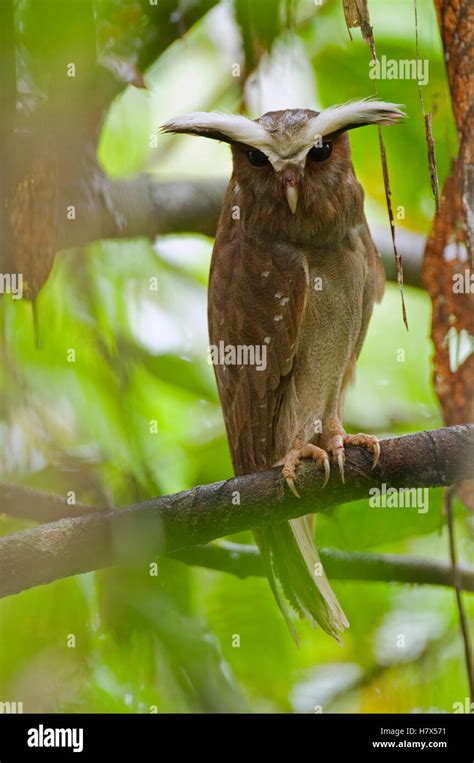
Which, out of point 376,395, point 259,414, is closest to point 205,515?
point 259,414

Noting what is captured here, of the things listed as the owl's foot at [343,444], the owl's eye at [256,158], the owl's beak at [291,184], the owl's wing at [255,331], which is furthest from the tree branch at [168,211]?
the owl's foot at [343,444]

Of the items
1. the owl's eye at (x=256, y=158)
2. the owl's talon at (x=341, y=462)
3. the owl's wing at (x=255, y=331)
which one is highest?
the owl's eye at (x=256, y=158)

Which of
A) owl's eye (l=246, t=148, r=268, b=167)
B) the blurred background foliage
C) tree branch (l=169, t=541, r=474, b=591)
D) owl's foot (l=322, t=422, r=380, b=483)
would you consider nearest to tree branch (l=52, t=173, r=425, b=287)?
the blurred background foliage

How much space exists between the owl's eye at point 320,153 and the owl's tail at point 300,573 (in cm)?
102

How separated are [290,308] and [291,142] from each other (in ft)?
1.47

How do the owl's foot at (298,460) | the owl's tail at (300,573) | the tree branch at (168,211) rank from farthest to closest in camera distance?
1. the tree branch at (168,211)
2. the owl's tail at (300,573)
3. the owl's foot at (298,460)

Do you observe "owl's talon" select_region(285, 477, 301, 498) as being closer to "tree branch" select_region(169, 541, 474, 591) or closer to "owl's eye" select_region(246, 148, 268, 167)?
"tree branch" select_region(169, 541, 474, 591)

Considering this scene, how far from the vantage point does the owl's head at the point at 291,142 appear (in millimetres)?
2180

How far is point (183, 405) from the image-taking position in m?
2.76

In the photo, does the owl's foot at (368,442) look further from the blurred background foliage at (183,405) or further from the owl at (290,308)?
the blurred background foliage at (183,405)

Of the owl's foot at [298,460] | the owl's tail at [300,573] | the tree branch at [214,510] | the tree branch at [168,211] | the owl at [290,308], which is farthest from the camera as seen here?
the tree branch at [168,211]

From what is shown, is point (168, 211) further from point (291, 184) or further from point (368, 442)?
point (368, 442)

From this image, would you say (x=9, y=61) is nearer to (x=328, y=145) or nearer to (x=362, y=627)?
(x=328, y=145)
